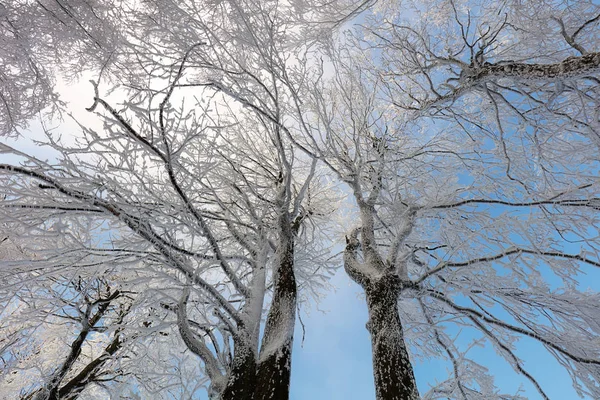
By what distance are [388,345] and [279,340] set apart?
3.45 feet

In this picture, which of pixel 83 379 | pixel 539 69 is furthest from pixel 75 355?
pixel 539 69

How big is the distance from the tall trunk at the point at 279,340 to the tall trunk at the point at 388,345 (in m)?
0.83

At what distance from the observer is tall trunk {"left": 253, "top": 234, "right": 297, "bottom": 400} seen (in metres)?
2.54

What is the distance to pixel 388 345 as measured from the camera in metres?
2.93

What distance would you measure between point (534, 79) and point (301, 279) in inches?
151

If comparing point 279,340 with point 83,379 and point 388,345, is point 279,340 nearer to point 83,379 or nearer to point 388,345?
point 388,345

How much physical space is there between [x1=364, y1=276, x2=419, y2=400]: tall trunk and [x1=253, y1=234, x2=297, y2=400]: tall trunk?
0.83 metres

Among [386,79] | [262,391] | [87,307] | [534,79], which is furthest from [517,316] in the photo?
[87,307]

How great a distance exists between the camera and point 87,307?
18.9 feet

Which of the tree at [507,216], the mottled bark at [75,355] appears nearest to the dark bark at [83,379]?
the mottled bark at [75,355]

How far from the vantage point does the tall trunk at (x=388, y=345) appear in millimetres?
2623

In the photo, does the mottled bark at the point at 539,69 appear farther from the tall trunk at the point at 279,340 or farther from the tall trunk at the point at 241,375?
the tall trunk at the point at 241,375

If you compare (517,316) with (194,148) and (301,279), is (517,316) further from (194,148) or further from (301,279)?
(194,148)

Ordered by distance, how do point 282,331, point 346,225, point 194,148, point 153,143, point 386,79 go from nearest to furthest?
point 153,143
point 282,331
point 194,148
point 386,79
point 346,225
